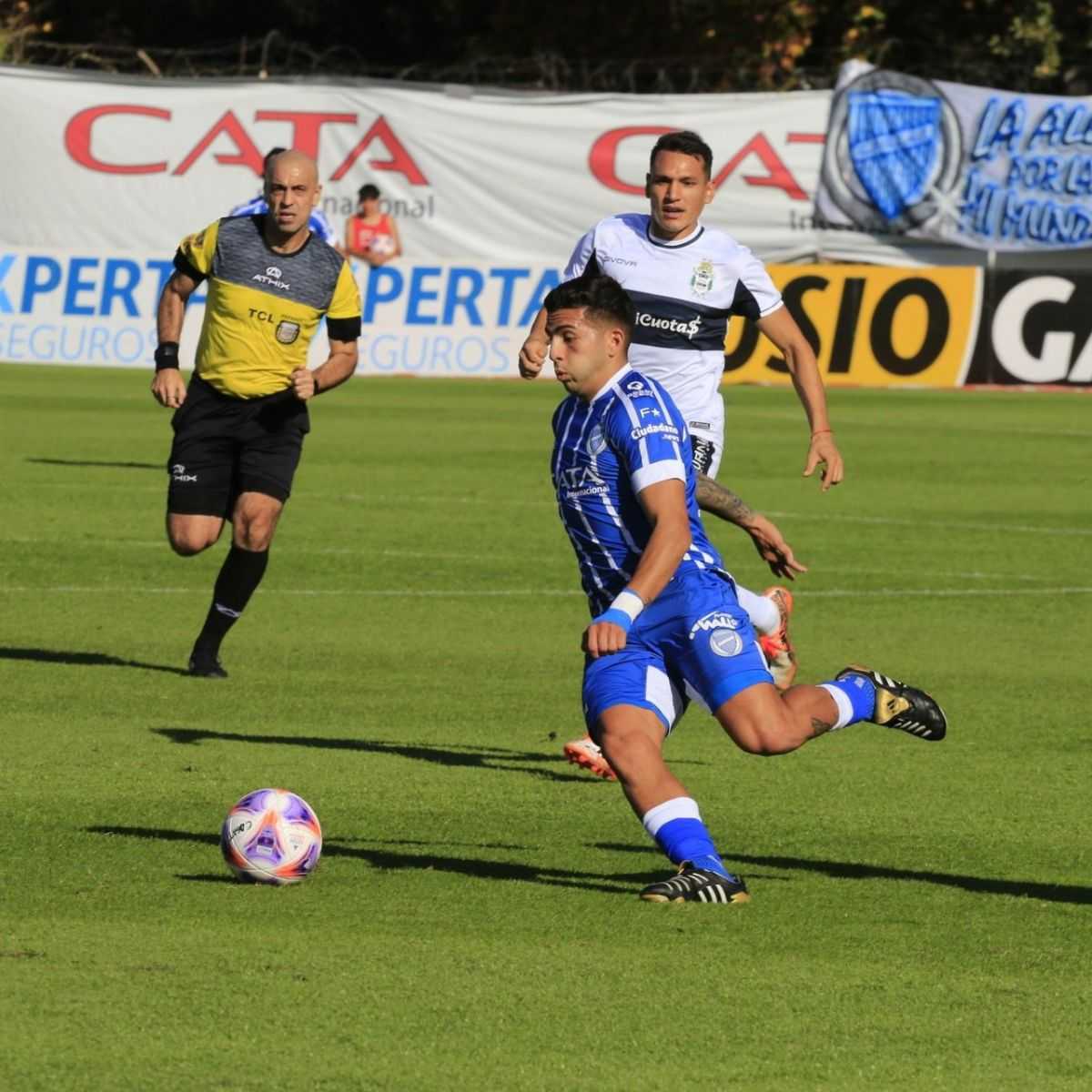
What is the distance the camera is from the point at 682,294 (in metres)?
9.86

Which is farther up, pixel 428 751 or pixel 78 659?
pixel 428 751

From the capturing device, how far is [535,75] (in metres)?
41.8

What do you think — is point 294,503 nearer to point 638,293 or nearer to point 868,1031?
point 638,293

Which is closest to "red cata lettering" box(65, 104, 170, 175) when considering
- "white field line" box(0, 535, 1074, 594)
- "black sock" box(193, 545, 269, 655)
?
"white field line" box(0, 535, 1074, 594)

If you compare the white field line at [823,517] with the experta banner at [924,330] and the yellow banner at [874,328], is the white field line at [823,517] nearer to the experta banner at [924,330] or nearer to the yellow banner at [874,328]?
the experta banner at [924,330]

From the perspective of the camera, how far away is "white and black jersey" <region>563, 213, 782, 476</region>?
32.3 ft

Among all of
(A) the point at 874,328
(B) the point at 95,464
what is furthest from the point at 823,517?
(A) the point at 874,328

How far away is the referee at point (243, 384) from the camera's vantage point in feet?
37.0

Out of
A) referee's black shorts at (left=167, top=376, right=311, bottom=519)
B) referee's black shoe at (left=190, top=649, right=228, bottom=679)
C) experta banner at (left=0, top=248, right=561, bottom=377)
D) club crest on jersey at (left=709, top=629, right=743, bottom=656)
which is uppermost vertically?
club crest on jersey at (left=709, top=629, right=743, bottom=656)

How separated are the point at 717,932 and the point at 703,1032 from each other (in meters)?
0.97

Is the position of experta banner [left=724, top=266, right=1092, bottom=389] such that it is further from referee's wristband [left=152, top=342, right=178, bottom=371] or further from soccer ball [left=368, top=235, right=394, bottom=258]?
referee's wristband [left=152, top=342, right=178, bottom=371]

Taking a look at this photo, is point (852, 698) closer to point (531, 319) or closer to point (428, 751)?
point (428, 751)

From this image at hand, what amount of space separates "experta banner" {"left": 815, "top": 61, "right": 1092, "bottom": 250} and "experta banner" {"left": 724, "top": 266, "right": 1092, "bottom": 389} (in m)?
3.66

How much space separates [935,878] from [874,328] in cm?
2436
